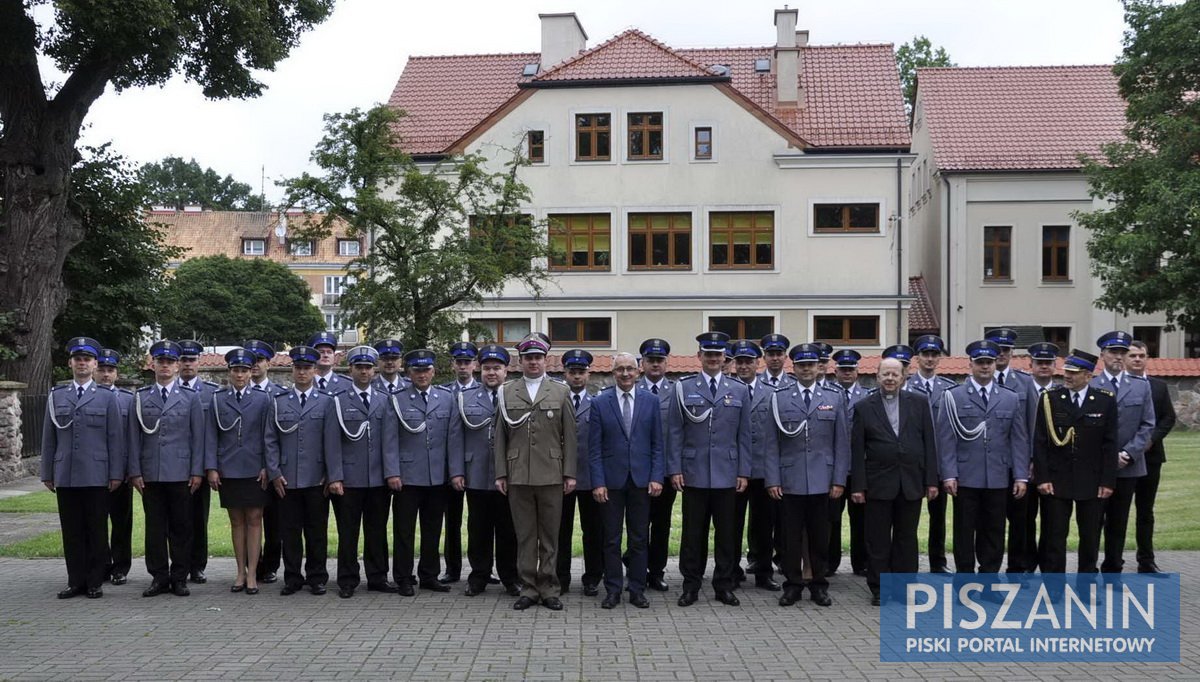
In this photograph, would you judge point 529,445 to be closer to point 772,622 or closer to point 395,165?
point 772,622

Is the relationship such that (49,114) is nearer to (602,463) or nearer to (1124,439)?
(602,463)

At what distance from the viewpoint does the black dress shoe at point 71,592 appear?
987cm

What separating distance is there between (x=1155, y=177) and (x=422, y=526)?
2542 cm

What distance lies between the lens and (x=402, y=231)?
76.9 ft

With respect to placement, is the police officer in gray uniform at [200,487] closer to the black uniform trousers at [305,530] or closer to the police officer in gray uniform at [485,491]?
the black uniform trousers at [305,530]

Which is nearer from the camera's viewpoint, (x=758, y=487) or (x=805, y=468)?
(x=805, y=468)

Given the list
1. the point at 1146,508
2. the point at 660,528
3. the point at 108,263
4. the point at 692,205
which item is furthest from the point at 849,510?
the point at 692,205

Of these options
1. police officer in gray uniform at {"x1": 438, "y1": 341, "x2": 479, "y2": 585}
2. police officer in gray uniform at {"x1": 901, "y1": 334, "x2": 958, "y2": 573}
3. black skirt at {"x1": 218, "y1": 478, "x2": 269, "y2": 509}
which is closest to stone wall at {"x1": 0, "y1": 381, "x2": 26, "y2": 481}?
black skirt at {"x1": 218, "y1": 478, "x2": 269, "y2": 509}

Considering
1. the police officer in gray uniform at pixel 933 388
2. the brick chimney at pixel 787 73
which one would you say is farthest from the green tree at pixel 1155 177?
the police officer in gray uniform at pixel 933 388

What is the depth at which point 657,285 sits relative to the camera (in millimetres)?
35125

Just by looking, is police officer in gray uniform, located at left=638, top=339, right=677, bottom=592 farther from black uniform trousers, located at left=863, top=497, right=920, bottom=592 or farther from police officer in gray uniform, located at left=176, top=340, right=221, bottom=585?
police officer in gray uniform, located at left=176, top=340, right=221, bottom=585

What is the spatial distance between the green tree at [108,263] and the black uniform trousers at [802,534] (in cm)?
1904

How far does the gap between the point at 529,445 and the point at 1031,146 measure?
33.6 meters

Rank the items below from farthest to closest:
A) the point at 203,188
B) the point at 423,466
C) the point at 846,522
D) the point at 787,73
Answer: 1. the point at 203,188
2. the point at 787,73
3. the point at 846,522
4. the point at 423,466
